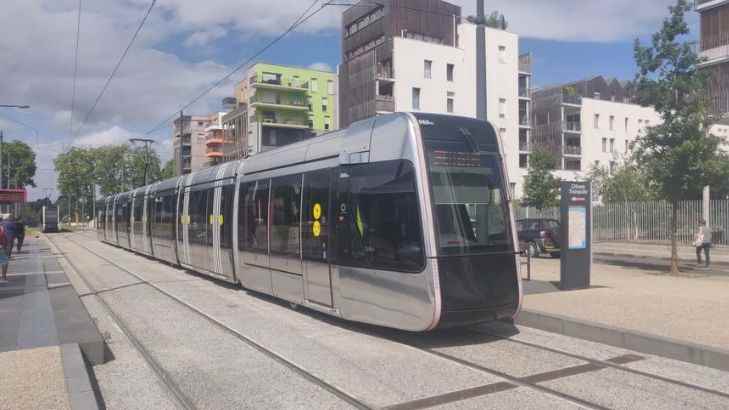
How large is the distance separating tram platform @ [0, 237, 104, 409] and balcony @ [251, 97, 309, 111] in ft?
202

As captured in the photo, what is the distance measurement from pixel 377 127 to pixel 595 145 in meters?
64.9

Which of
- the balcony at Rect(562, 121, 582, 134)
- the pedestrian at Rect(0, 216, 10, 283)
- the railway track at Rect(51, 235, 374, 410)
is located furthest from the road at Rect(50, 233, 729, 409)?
the balcony at Rect(562, 121, 582, 134)

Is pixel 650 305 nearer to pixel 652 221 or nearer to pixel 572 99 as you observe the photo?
pixel 652 221

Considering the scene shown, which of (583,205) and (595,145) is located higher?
(595,145)

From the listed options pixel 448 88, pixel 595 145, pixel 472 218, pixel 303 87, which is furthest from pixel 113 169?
pixel 472 218

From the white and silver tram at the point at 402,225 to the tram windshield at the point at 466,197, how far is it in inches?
0.5

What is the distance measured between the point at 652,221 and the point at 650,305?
25.0m

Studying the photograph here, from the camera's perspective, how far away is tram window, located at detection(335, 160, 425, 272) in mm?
7836

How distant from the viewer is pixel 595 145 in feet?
225

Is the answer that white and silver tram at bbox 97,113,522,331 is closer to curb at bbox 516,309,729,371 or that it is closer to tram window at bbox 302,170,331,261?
tram window at bbox 302,170,331,261

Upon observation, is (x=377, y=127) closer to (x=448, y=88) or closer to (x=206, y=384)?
(x=206, y=384)

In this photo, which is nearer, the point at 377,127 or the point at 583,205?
the point at 377,127

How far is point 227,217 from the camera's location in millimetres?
13844

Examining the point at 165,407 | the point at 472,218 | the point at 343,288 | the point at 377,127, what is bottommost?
the point at 165,407
